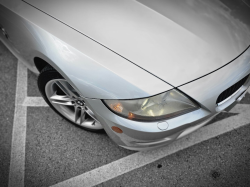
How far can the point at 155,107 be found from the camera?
150cm

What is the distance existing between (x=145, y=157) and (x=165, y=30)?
1244mm

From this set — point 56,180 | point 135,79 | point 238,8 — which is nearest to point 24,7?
point 135,79

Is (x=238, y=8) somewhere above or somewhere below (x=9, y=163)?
above

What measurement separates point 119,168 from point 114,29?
131 cm

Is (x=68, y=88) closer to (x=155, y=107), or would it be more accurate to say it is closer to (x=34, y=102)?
(x=155, y=107)

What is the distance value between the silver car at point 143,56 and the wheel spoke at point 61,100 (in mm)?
245

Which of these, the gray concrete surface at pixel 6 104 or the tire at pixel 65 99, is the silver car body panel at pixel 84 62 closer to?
the tire at pixel 65 99

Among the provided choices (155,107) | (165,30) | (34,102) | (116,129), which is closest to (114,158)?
(116,129)

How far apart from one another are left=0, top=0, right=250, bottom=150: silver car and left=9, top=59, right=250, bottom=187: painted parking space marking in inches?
16.1

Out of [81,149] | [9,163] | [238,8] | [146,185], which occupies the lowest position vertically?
[9,163]

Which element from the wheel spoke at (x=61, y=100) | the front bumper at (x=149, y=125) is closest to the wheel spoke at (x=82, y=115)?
the wheel spoke at (x=61, y=100)

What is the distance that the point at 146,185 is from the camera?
6.59ft

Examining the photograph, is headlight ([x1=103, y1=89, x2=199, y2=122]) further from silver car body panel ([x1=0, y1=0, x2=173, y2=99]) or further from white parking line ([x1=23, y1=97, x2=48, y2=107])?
white parking line ([x1=23, y1=97, x2=48, y2=107])

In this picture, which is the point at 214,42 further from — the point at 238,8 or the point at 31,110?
the point at 31,110
